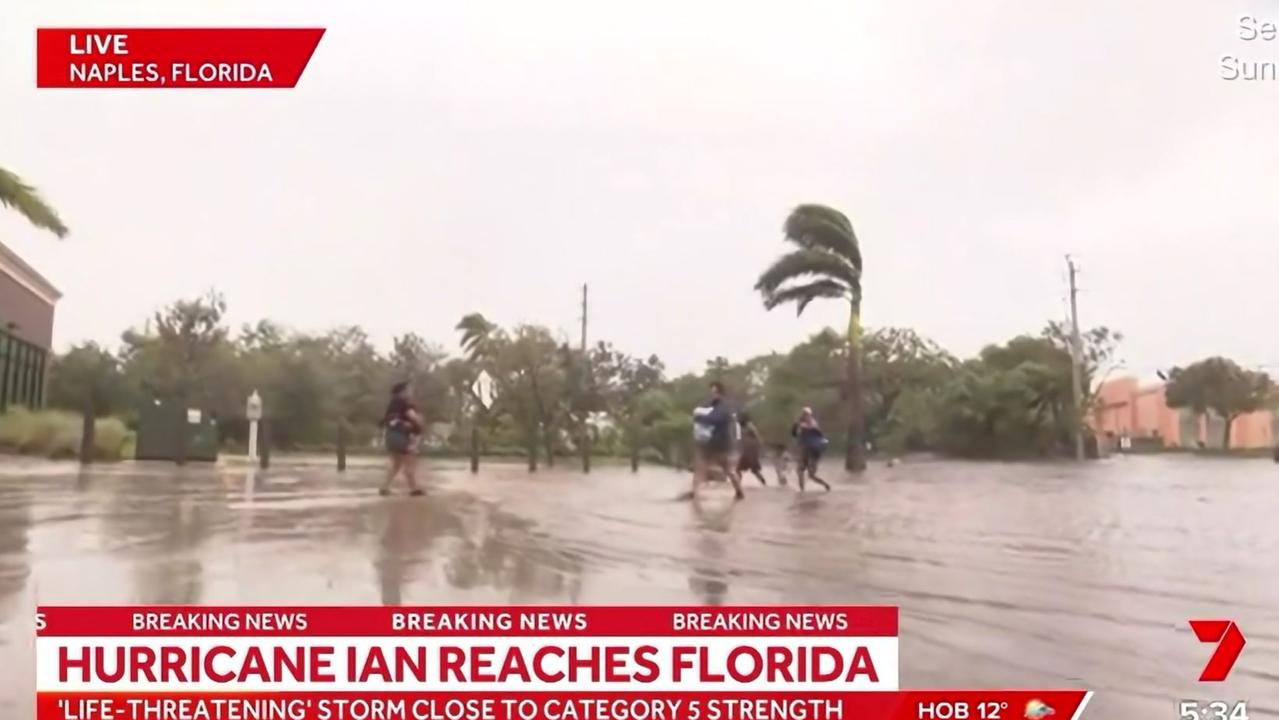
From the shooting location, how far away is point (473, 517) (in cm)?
262

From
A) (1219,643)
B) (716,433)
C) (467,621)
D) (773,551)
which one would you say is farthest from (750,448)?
(1219,643)

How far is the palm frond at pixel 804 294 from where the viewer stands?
242cm

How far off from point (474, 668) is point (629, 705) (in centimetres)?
35

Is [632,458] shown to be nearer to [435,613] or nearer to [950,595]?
[435,613]

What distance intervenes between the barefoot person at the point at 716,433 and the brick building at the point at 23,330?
1614 millimetres

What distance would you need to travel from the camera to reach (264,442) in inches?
97.0

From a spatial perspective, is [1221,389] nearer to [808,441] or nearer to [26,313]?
[808,441]

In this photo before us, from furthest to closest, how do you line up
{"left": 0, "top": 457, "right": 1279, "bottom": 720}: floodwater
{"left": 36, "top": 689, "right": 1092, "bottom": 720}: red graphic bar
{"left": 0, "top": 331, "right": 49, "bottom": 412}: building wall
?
{"left": 0, "top": 331, "right": 49, "bottom": 412}: building wall
{"left": 0, "top": 457, "right": 1279, "bottom": 720}: floodwater
{"left": 36, "top": 689, "right": 1092, "bottom": 720}: red graphic bar

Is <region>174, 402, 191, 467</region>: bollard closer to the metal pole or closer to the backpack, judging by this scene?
the metal pole

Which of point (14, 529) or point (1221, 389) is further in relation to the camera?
point (1221, 389)

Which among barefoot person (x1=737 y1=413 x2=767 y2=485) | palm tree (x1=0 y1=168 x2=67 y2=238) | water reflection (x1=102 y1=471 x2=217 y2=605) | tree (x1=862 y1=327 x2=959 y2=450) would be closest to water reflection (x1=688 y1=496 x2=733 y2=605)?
barefoot person (x1=737 y1=413 x2=767 y2=485)

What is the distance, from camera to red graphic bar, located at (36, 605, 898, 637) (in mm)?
2113

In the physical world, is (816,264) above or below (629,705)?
above

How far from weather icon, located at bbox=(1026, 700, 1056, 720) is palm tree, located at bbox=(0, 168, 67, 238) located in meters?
2.49
